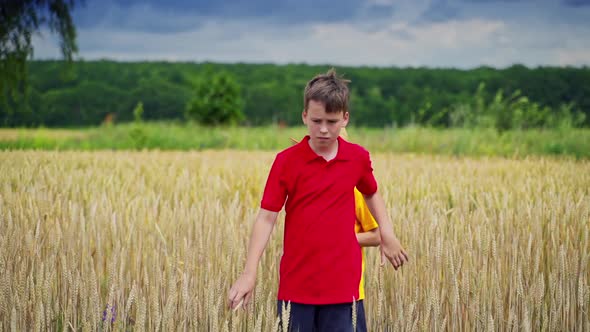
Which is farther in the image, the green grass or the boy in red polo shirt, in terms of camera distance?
the green grass

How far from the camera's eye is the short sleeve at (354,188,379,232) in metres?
2.22

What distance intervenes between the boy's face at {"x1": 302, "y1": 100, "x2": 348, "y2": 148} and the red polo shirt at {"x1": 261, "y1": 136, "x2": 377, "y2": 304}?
0.09 meters

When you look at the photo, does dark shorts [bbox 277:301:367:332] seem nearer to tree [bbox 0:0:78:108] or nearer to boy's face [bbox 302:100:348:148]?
boy's face [bbox 302:100:348:148]

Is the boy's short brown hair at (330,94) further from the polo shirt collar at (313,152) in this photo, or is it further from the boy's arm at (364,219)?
the boy's arm at (364,219)

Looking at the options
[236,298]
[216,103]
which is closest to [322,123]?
[236,298]

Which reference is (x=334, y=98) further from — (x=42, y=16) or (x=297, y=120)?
(x=297, y=120)

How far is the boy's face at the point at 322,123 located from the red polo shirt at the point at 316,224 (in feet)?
0.28

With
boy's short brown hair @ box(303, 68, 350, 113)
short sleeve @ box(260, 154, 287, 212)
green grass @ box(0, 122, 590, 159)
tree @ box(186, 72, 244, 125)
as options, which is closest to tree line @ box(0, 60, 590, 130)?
tree @ box(186, 72, 244, 125)

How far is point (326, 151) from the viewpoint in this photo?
6.48 feet

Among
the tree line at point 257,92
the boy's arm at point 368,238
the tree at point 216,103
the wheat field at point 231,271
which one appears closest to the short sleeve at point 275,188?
the wheat field at point 231,271

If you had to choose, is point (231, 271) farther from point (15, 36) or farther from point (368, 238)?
point (15, 36)

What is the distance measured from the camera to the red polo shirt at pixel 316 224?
Result: 192 cm

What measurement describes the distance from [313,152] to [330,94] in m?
0.21

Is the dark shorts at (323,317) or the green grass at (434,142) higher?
the dark shorts at (323,317)
